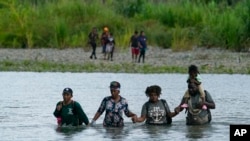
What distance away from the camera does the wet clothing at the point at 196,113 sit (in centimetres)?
1998

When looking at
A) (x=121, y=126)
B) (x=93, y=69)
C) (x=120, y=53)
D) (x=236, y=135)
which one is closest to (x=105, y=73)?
(x=93, y=69)

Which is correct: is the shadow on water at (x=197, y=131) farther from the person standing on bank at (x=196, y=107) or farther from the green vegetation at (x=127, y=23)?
the green vegetation at (x=127, y=23)

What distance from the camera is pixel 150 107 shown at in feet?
66.4

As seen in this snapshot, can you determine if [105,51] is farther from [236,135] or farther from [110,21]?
[236,135]

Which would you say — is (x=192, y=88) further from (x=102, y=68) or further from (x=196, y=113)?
(x=102, y=68)

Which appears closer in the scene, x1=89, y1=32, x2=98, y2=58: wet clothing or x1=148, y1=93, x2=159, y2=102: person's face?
x1=148, y1=93, x2=159, y2=102: person's face

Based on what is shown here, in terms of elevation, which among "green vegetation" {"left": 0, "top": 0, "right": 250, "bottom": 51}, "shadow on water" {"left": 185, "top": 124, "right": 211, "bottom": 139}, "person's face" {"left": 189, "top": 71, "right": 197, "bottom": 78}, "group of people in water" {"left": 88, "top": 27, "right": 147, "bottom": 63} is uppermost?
"green vegetation" {"left": 0, "top": 0, "right": 250, "bottom": 51}

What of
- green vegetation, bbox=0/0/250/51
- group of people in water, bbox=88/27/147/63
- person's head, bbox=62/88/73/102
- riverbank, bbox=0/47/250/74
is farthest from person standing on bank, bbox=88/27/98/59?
person's head, bbox=62/88/73/102

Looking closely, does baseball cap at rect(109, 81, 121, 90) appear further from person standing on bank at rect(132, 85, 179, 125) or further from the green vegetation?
the green vegetation

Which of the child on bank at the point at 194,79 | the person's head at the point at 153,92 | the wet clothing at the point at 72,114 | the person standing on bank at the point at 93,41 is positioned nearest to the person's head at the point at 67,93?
the wet clothing at the point at 72,114

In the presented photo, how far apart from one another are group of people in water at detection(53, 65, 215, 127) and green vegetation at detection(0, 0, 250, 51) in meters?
28.0

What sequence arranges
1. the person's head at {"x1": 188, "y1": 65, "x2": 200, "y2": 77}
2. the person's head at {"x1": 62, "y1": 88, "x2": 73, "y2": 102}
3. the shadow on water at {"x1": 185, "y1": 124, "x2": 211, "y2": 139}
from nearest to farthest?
1. the person's head at {"x1": 188, "y1": 65, "x2": 200, "y2": 77}
2. the person's head at {"x1": 62, "y1": 88, "x2": 73, "y2": 102}
3. the shadow on water at {"x1": 185, "y1": 124, "x2": 211, "y2": 139}

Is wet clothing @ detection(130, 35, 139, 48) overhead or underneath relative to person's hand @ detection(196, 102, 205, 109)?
overhead

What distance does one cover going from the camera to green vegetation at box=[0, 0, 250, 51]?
162 feet
